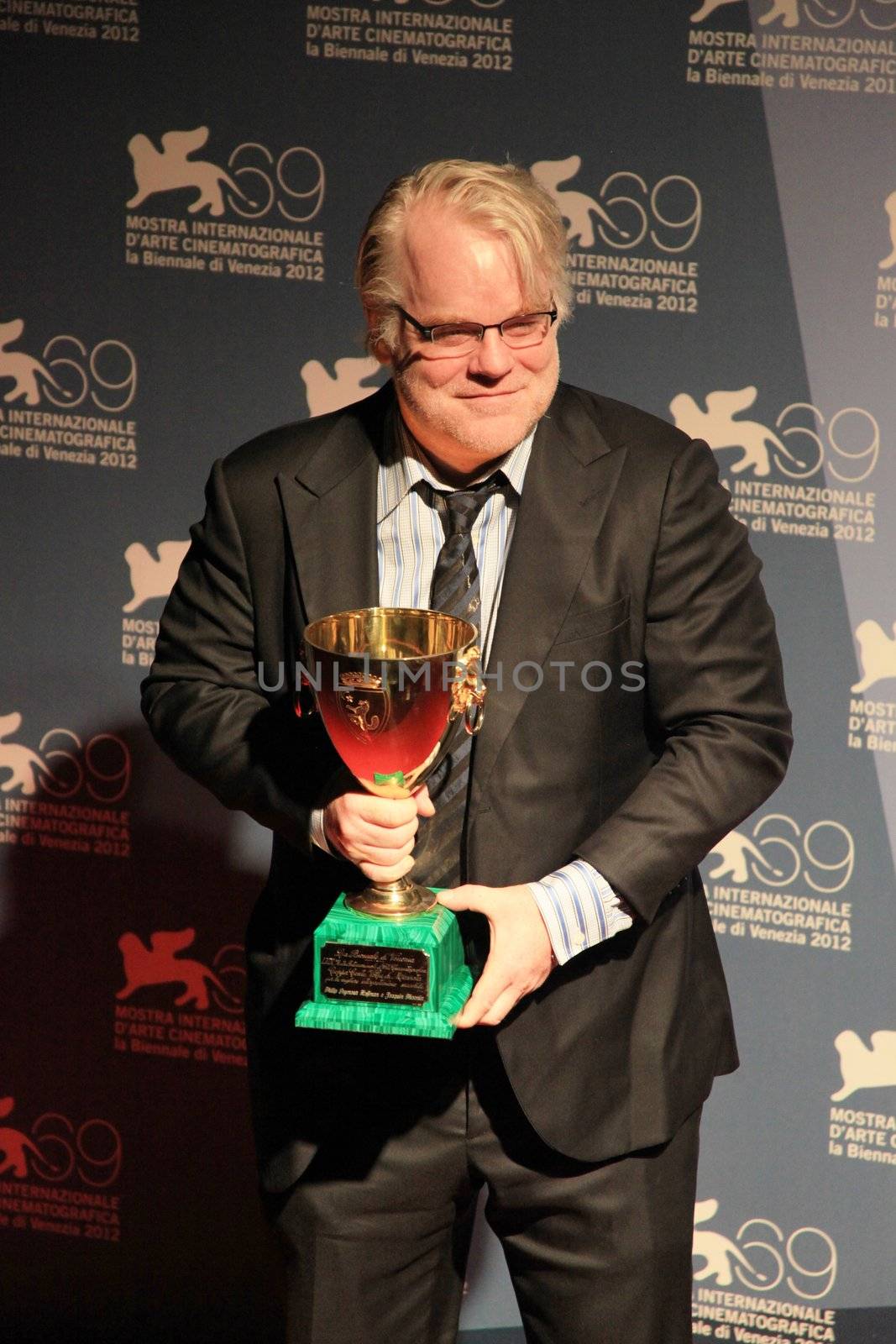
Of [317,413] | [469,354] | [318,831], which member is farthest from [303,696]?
[317,413]

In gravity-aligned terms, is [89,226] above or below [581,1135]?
above

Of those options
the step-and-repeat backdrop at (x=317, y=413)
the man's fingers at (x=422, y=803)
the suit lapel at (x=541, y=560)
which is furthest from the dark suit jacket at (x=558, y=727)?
the step-and-repeat backdrop at (x=317, y=413)

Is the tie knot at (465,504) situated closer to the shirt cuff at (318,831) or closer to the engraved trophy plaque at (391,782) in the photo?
the engraved trophy plaque at (391,782)

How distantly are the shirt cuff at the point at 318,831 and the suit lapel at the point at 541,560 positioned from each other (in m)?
0.20

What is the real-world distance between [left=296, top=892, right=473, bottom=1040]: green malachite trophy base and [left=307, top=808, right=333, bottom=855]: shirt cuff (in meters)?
0.11

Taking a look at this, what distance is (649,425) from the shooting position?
7.13ft

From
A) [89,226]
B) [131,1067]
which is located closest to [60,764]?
[131,1067]

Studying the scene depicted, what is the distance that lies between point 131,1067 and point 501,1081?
155 cm

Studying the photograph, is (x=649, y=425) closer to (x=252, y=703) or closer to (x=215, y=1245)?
(x=252, y=703)

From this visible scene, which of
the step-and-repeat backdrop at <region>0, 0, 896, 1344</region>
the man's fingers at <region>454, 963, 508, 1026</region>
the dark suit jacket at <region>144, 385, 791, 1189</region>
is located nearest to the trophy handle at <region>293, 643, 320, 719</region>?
the dark suit jacket at <region>144, 385, 791, 1189</region>

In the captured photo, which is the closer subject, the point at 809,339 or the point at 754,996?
the point at 809,339

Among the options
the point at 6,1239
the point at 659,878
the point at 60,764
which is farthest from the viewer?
the point at 6,1239

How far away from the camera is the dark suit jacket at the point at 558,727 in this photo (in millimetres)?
2047

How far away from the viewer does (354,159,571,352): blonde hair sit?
1989mm
